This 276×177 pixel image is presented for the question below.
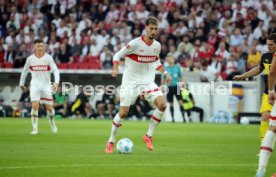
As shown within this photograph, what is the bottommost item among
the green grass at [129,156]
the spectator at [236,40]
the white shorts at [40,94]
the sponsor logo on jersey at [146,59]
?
the green grass at [129,156]

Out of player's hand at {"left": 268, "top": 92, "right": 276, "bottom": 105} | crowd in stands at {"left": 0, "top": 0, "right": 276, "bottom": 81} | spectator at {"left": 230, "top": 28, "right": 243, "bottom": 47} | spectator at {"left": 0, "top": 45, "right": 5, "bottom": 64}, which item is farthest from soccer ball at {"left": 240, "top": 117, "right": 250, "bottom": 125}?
player's hand at {"left": 268, "top": 92, "right": 276, "bottom": 105}

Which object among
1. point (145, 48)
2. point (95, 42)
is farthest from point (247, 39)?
point (145, 48)

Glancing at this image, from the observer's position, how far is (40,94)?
20.3 m

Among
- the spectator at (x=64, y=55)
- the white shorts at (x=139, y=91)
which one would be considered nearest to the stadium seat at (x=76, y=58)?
the spectator at (x=64, y=55)

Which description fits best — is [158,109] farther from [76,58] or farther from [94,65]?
[76,58]

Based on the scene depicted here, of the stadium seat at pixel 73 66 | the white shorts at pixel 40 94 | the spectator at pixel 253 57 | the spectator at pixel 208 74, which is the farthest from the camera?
the stadium seat at pixel 73 66

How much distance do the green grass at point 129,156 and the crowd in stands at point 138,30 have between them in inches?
390

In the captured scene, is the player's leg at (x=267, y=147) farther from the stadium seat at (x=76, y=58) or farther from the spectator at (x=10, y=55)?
the spectator at (x=10, y=55)

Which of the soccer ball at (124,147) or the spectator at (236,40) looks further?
the spectator at (236,40)

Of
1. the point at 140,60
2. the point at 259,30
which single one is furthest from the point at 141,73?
the point at 259,30

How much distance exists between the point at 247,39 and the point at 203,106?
3442 mm

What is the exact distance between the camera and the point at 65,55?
32500 millimetres

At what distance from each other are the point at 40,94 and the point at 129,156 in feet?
25.4

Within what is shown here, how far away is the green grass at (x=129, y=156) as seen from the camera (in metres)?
10.5
